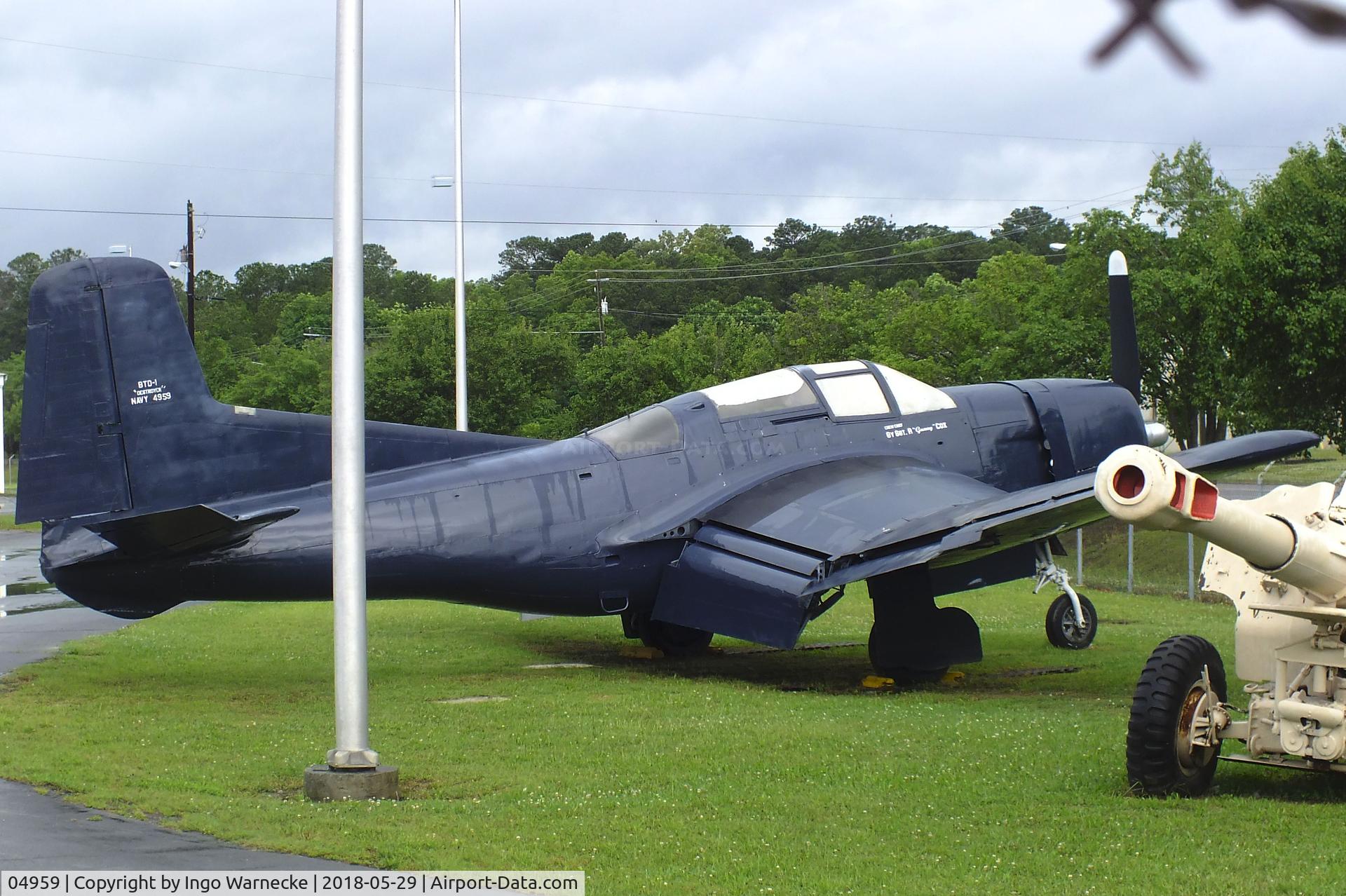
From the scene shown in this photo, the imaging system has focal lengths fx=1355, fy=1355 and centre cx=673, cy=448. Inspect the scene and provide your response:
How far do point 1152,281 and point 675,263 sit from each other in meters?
52.6

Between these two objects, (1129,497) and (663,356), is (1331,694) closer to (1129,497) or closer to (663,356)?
(1129,497)

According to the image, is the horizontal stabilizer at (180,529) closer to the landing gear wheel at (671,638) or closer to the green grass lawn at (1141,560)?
the landing gear wheel at (671,638)

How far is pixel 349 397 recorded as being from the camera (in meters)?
8.84

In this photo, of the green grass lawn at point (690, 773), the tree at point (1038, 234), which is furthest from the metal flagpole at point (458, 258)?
the tree at point (1038, 234)

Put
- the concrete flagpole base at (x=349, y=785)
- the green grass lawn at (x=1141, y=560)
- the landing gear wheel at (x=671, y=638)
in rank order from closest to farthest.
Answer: the concrete flagpole base at (x=349, y=785), the landing gear wheel at (x=671, y=638), the green grass lawn at (x=1141, y=560)

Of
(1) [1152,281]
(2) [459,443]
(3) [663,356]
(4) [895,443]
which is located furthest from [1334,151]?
(3) [663,356]

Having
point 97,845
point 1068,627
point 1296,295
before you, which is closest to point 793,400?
point 1068,627

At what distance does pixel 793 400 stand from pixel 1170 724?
7.18 meters

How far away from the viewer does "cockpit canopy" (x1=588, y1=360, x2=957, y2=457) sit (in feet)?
46.2

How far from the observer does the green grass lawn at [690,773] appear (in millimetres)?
6637

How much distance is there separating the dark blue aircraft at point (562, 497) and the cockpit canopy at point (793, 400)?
0.02 meters

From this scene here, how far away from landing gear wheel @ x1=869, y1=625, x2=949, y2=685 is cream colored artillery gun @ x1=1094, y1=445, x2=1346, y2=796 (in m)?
4.84

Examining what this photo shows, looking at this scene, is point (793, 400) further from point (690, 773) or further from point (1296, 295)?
point (1296, 295)

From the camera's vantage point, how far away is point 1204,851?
264 inches
